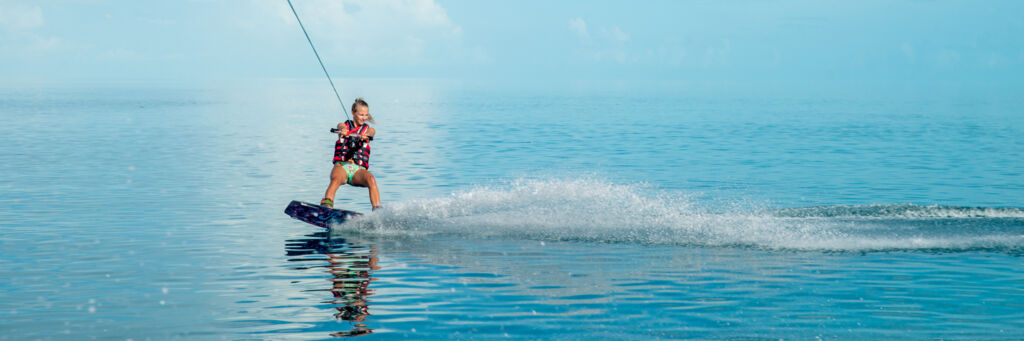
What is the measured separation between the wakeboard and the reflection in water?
17 centimetres

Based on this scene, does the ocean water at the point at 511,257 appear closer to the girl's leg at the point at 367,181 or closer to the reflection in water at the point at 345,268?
the reflection in water at the point at 345,268

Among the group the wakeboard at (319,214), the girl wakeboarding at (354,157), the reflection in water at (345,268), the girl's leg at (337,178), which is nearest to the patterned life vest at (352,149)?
the girl wakeboarding at (354,157)

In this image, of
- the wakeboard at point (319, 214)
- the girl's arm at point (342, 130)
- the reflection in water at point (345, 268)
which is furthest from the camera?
the girl's arm at point (342, 130)

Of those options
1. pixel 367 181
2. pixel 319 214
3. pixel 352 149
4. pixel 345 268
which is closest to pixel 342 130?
pixel 352 149

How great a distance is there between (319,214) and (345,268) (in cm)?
257

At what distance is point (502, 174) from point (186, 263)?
13600 mm

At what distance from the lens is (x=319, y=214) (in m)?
Result: 13.0

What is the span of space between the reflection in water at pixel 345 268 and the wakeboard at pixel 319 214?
167 mm

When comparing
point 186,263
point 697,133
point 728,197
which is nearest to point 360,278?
point 186,263

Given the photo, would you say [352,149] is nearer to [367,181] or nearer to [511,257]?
[367,181]

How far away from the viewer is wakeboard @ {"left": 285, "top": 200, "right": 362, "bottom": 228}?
13.0 m

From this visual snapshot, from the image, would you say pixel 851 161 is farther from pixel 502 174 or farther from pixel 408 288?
pixel 408 288

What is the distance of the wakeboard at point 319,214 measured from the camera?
1298 centimetres

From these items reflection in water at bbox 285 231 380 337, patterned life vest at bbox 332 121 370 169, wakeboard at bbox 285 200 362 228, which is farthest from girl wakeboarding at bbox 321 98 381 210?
reflection in water at bbox 285 231 380 337
